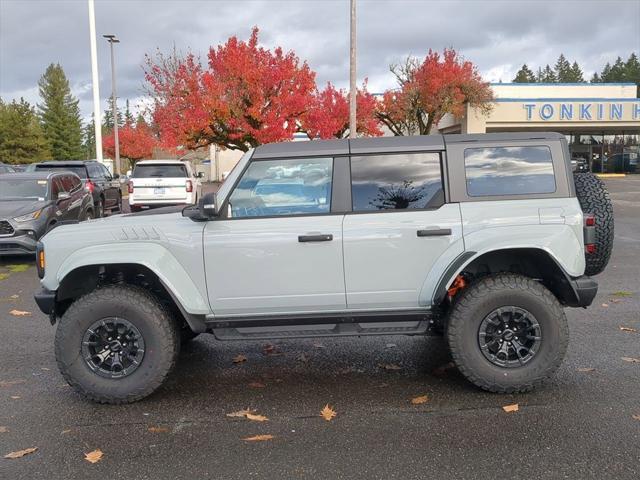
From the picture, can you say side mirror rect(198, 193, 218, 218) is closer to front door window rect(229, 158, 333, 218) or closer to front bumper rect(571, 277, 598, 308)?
front door window rect(229, 158, 333, 218)

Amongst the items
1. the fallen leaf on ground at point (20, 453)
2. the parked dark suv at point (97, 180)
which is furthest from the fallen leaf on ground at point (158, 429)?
the parked dark suv at point (97, 180)

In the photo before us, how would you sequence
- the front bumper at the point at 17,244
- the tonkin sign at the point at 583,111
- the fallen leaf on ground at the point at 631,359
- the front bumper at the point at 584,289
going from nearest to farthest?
1. the front bumper at the point at 584,289
2. the fallen leaf on ground at the point at 631,359
3. the front bumper at the point at 17,244
4. the tonkin sign at the point at 583,111

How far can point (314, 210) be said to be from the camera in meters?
4.43

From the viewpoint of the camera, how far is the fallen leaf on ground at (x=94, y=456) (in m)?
3.49

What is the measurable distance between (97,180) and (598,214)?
15.4 metres

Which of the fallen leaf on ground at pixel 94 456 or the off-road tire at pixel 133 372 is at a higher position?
the off-road tire at pixel 133 372

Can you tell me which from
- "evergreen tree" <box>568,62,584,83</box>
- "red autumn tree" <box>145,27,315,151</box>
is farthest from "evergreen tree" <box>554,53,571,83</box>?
"red autumn tree" <box>145,27,315,151</box>

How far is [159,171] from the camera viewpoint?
674 inches

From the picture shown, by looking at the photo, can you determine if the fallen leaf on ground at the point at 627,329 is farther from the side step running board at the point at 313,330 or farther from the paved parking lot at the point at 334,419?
the side step running board at the point at 313,330

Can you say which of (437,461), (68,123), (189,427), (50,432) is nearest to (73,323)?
(50,432)

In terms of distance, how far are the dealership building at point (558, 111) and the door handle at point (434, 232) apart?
111ft

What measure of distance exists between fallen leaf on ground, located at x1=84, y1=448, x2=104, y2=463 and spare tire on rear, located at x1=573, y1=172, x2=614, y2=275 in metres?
3.79

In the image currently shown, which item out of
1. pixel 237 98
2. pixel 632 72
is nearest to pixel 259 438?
pixel 237 98

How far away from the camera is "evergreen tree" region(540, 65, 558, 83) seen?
109 metres
